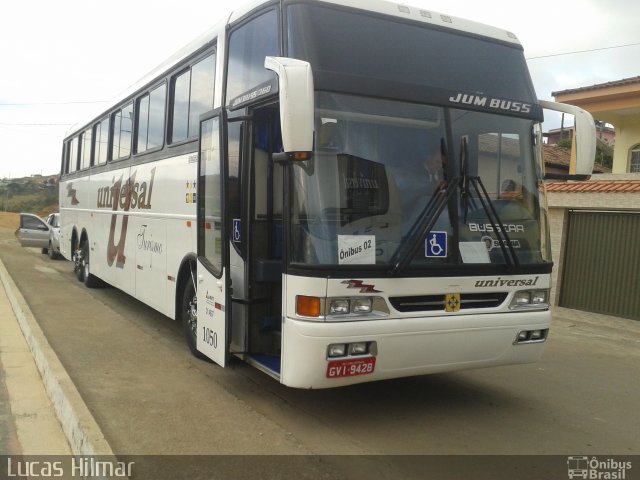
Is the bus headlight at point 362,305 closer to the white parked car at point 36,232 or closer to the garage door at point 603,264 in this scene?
the garage door at point 603,264

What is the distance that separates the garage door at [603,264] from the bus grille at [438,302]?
23.7 feet

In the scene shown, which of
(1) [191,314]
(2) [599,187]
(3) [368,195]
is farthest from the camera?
(2) [599,187]

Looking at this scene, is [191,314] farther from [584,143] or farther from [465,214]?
[584,143]

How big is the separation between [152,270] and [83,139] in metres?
6.36

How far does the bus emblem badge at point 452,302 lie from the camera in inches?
189

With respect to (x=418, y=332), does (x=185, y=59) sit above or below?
above

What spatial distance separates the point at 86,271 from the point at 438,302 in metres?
9.78

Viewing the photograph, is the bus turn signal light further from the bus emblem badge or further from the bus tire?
the bus tire


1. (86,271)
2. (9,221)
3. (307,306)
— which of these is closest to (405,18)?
(307,306)

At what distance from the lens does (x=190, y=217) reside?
664cm

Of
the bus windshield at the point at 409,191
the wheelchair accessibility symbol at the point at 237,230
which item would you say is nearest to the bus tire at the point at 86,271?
the wheelchair accessibility symbol at the point at 237,230

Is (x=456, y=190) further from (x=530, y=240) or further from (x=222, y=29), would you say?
(x=222, y=29)

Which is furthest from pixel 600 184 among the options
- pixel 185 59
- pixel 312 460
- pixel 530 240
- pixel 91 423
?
pixel 91 423

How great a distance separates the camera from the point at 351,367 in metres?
4.50
